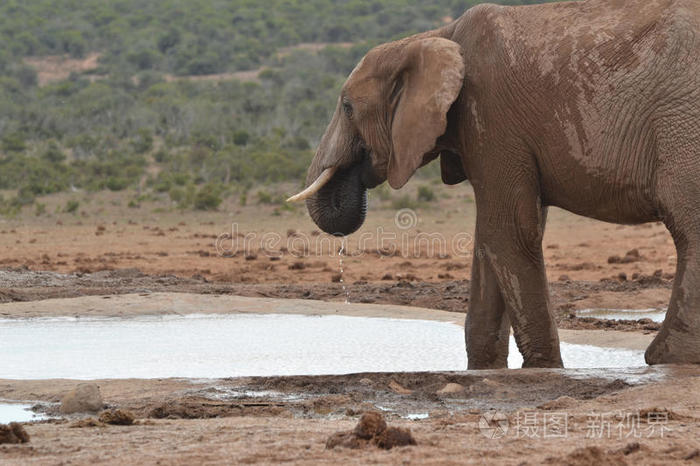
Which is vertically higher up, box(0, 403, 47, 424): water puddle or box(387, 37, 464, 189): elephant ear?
box(387, 37, 464, 189): elephant ear

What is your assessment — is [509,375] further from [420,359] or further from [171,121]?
[171,121]

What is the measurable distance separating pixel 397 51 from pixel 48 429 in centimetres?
331

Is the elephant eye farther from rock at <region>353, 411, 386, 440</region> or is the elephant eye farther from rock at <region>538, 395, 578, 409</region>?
rock at <region>353, 411, 386, 440</region>

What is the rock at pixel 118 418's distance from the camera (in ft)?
17.1

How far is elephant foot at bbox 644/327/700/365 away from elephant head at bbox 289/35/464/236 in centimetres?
169

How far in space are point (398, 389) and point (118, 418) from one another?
5.38 feet

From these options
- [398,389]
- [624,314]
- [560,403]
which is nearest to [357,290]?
[624,314]

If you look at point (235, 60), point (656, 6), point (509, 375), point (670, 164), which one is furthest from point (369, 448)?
point (235, 60)

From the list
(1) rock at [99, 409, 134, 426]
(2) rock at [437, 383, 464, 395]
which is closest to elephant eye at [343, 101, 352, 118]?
(2) rock at [437, 383, 464, 395]

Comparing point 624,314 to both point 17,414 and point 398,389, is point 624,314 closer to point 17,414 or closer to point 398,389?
point 398,389

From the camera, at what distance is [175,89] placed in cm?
4656

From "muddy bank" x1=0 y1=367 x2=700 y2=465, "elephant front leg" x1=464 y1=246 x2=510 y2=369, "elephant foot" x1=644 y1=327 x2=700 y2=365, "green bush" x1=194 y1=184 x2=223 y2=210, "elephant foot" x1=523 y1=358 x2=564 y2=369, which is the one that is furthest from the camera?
"green bush" x1=194 y1=184 x2=223 y2=210

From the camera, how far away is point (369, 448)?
4.44 metres

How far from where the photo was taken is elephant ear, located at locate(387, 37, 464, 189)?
6.79 metres
